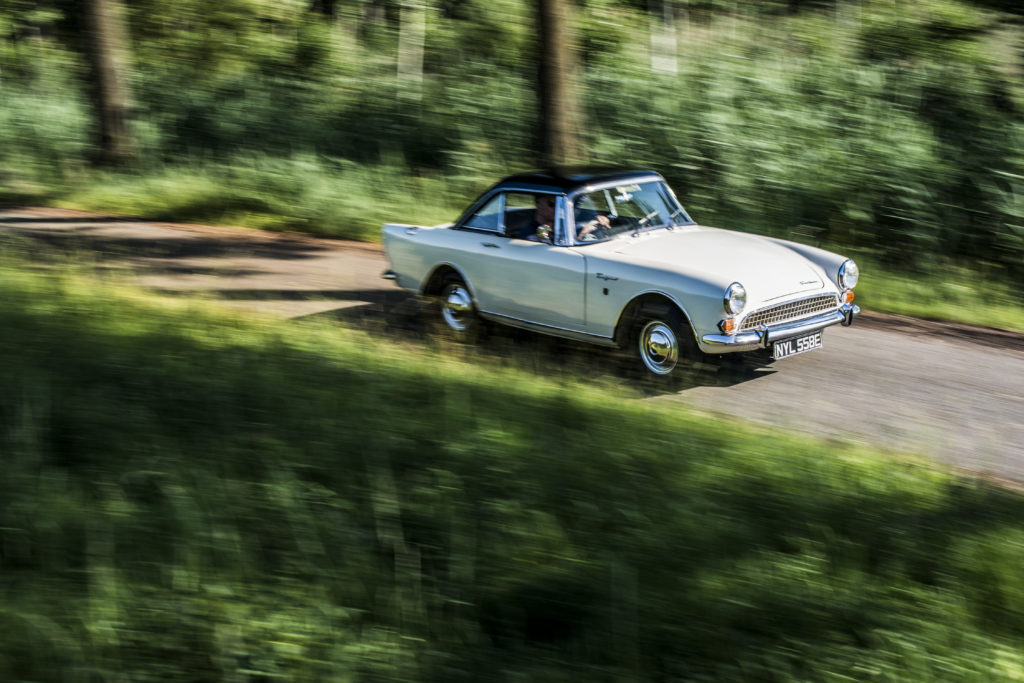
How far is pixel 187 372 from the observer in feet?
18.0

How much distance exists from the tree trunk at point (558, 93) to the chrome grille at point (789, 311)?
5.79 metres

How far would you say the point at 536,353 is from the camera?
7.74 m

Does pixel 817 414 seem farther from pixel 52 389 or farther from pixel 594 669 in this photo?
pixel 52 389

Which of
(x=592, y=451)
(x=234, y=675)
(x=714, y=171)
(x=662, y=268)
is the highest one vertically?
(x=714, y=171)

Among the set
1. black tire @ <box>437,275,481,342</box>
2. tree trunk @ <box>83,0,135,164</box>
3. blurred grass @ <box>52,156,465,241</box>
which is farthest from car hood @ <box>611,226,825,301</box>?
tree trunk @ <box>83,0,135,164</box>

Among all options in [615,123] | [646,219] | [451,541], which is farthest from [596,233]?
[615,123]

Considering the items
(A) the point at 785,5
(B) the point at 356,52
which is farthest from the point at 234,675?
(A) the point at 785,5

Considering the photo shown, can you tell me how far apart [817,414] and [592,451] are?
235cm

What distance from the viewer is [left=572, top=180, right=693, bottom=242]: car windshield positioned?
7629 mm

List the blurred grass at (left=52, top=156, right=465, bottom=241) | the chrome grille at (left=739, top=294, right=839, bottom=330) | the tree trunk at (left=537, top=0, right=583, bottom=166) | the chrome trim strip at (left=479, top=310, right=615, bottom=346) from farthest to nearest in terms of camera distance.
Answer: the blurred grass at (left=52, top=156, right=465, bottom=241) < the tree trunk at (left=537, top=0, right=583, bottom=166) < the chrome trim strip at (left=479, top=310, right=615, bottom=346) < the chrome grille at (left=739, top=294, right=839, bottom=330)

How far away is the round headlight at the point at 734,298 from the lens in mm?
6551

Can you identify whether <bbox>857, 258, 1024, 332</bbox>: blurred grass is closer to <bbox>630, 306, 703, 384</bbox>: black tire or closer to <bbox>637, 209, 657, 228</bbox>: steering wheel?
Answer: <bbox>637, 209, 657, 228</bbox>: steering wheel

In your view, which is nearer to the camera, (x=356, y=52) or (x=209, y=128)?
(x=209, y=128)

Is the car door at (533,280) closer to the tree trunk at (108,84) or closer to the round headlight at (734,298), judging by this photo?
the round headlight at (734,298)
